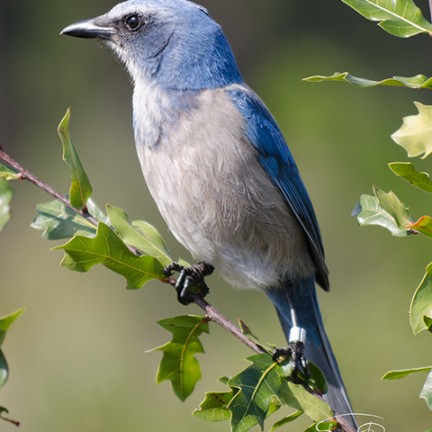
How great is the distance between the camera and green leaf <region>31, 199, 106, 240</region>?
10.1ft

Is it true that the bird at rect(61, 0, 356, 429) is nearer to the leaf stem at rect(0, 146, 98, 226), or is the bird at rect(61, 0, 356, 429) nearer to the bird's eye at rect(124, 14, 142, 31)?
the bird's eye at rect(124, 14, 142, 31)

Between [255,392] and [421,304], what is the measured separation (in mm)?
553

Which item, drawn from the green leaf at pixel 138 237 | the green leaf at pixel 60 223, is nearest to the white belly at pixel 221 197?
the green leaf at pixel 138 237

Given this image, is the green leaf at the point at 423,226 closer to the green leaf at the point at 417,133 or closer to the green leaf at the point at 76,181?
the green leaf at the point at 417,133

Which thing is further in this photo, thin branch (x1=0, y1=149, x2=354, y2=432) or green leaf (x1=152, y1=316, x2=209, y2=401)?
green leaf (x1=152, y1=316, x2=209, y2=401)

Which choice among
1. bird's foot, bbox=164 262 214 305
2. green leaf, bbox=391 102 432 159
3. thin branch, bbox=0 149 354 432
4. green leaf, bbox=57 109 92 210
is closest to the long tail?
bird's foot, bbox=164 262 214 305

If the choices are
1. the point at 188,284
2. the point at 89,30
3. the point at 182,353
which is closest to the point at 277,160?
the point at 188,284

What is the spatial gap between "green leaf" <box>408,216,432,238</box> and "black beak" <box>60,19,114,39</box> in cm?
235

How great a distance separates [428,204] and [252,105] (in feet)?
9.58

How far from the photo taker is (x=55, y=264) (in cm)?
890

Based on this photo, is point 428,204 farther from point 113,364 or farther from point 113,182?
point 113,182

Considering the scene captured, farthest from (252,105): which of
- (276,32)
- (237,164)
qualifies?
(276,32)

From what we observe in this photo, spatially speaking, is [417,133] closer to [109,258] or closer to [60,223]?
[109,258]

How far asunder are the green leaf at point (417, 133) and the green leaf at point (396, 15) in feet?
1.01
